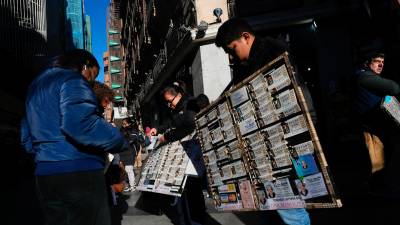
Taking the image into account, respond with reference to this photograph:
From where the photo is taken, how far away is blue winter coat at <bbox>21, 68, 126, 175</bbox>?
2.16 meters

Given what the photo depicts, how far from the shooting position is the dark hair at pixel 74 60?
2433 mm

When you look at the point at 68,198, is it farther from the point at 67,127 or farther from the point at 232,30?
the point at 232,30

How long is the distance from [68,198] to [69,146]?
1.00 feet

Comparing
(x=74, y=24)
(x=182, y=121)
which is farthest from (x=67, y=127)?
(x=74, y=24)

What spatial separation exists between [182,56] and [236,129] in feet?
42.4

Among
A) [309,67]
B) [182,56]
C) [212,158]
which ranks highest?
[182,56]

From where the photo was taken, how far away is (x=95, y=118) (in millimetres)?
2229

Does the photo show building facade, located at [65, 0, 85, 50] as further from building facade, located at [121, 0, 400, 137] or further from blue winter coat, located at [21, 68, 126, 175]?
blue winter coat, located at [21, 68, 126, 175]

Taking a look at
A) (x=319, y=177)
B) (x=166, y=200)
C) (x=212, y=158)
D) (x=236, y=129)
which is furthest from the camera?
(x=166, y=200)

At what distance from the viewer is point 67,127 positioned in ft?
7.02

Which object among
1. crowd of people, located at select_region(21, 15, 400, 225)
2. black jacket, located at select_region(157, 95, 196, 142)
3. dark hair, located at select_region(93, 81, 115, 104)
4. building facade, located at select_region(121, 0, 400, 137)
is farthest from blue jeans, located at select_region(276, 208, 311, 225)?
building facade, located at select_region(121, 0, 400, 137)

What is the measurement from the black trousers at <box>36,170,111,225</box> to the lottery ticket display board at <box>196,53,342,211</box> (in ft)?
3.07

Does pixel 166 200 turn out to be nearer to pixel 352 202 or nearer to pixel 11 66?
pixel 352 202

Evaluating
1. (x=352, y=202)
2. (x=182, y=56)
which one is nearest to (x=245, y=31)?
(x=352, y=202)
